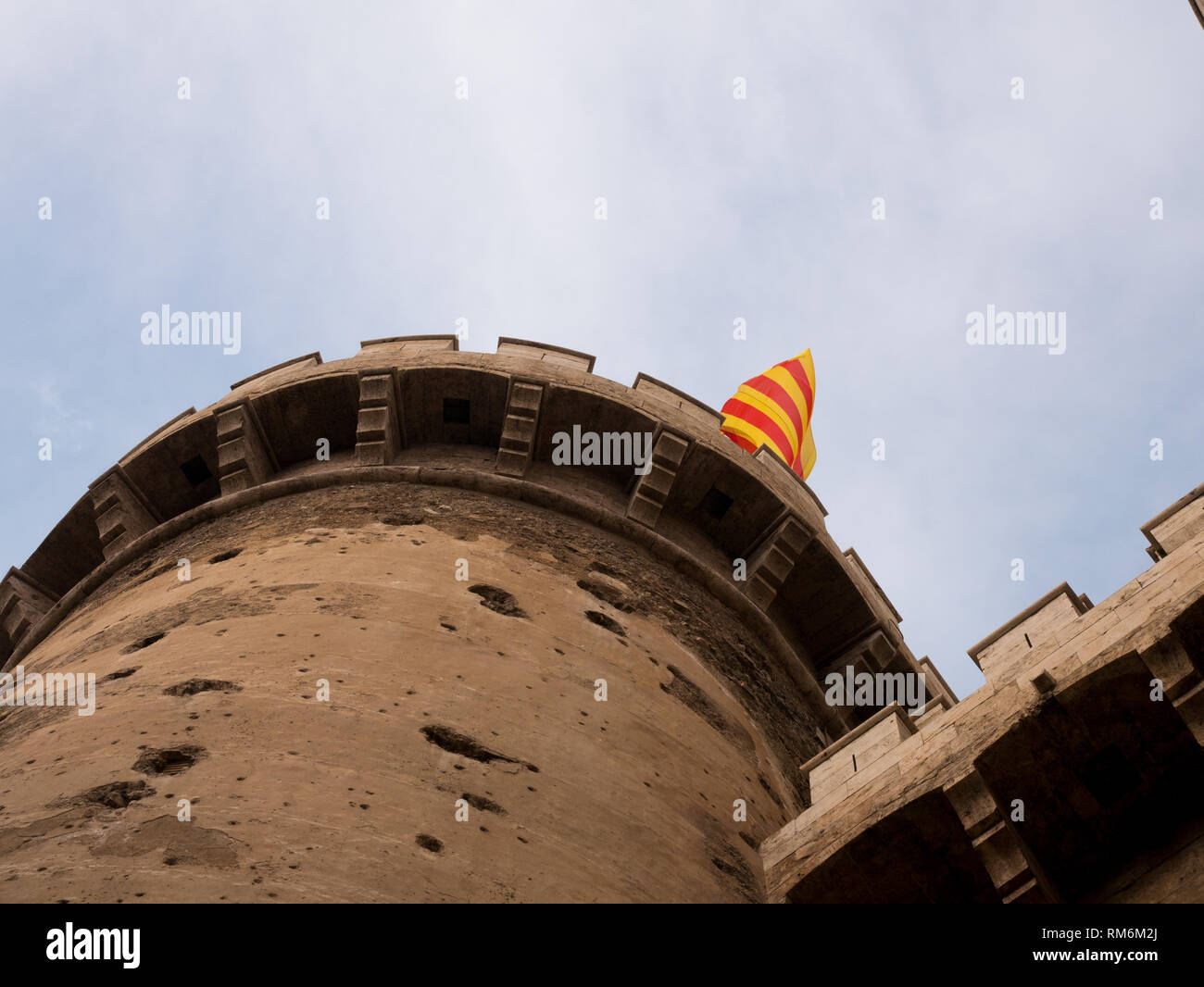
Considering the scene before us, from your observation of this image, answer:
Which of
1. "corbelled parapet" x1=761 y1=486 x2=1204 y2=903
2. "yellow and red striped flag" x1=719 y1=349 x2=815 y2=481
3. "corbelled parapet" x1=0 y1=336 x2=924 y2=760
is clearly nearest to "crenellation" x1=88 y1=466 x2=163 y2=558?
"corbelled parapet" x1=0 y1=336 x2=924 y2=760

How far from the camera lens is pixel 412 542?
966 cm

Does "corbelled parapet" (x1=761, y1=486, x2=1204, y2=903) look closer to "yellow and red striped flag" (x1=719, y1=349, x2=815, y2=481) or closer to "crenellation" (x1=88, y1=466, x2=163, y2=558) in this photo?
"crenellation" (x1=88, y1=466, x2=163, y2=558)

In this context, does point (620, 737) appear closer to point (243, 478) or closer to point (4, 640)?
point (243, 478)

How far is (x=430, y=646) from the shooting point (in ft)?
25.7

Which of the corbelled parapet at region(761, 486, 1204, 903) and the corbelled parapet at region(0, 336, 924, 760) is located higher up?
the corbelled parapet at region(0, 336, 924, 760)

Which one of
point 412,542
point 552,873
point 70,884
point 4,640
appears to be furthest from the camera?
point 4,640

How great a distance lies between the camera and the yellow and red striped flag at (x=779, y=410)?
19.0 m

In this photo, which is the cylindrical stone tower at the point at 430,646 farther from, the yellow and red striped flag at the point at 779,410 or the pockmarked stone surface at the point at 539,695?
the yellow and red striped flag at the point at 779,410

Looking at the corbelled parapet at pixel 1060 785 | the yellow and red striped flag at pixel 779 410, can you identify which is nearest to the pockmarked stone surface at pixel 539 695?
the corbelled parapet at pixel 1060 785

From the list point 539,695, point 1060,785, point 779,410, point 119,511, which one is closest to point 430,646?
point 539,695

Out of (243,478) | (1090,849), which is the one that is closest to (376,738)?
(1090,849)

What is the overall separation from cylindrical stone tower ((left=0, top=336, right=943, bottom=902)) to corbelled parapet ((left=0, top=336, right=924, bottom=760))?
1.2 inches

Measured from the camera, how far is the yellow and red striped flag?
62.5 ft
